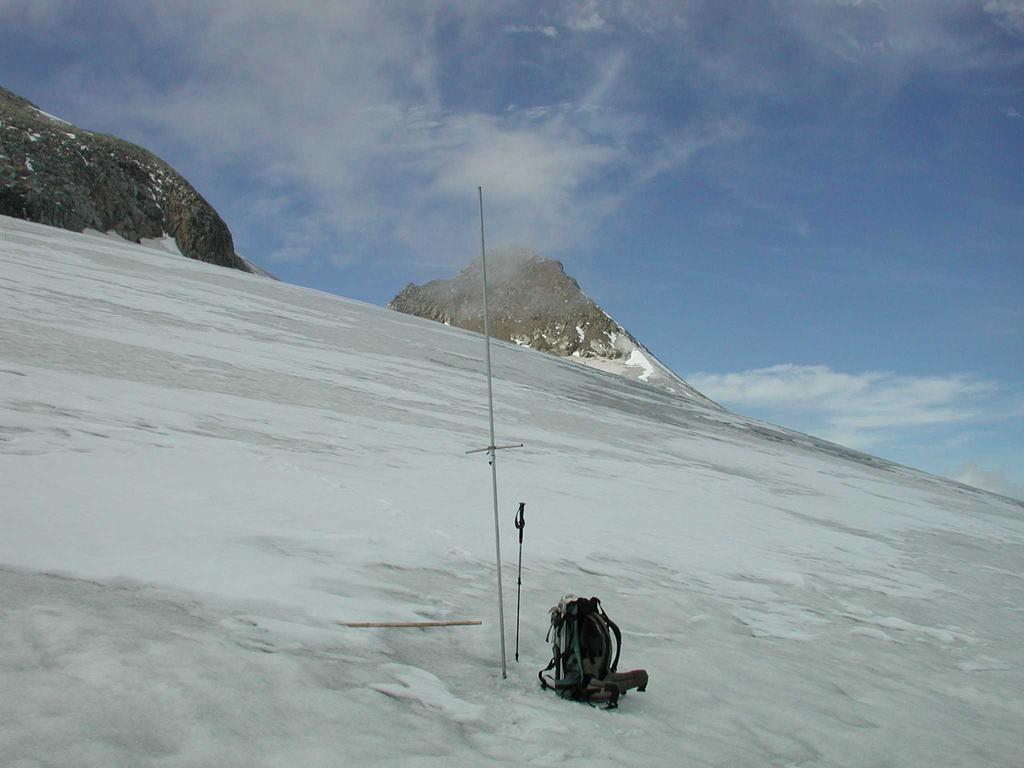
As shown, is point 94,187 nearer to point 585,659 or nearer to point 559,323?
point 585,659

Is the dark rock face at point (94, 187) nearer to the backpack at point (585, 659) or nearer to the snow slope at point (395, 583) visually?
the snow slope at point (395, 583)

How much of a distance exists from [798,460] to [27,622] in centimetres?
1908

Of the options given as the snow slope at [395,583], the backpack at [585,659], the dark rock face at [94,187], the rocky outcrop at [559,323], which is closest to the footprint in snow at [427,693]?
the snow slope at [395,583]

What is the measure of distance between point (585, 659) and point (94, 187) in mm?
54084

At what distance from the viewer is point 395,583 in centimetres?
554

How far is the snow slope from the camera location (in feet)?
11.3

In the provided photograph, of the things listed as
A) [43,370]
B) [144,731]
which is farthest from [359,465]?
[144,731]

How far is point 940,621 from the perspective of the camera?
25.4 feet

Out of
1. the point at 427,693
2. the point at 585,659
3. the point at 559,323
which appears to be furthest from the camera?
the point at 559,323

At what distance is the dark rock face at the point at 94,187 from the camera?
1772 inches

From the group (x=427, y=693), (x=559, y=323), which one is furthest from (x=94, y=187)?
(x=559, y=323)

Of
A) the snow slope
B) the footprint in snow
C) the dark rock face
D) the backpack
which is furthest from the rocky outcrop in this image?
the footprint in snow

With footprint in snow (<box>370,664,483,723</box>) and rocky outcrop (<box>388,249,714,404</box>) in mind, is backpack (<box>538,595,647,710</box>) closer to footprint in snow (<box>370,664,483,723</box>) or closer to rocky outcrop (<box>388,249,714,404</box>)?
footprint in snow (<box>370,664,483,723</box>)

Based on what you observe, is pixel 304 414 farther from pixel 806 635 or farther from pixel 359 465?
pixel 806 635
